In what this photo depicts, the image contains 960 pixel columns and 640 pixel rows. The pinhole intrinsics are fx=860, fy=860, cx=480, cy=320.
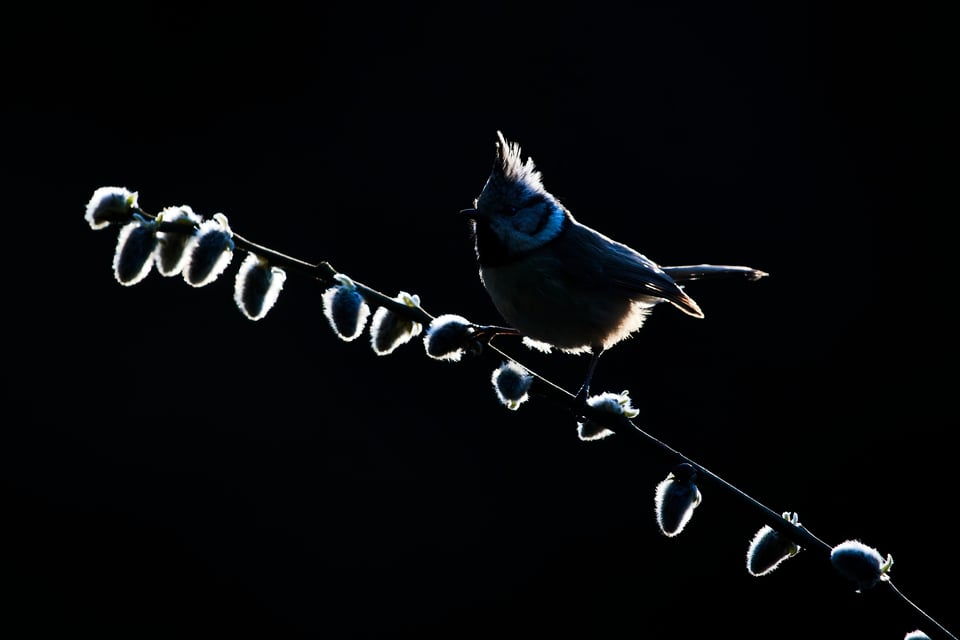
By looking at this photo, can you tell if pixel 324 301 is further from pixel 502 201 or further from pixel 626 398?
pixel 502 201

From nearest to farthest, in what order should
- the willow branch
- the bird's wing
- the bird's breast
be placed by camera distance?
the willow branch
the bird's breast
the bird's wing

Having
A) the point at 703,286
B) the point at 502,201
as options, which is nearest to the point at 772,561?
the point at 502,201

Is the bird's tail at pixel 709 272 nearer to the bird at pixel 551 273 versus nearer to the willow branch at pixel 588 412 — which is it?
the bird at pixel 551 273

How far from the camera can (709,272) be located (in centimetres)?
203

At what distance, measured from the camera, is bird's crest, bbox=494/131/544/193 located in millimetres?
1791

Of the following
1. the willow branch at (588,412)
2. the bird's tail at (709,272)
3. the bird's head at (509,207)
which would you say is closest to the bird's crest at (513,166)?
the bird's head at (509,207)

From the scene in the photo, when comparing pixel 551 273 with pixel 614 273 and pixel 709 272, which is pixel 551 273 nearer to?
pixel 614 273

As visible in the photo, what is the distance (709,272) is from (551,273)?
1.50 ft

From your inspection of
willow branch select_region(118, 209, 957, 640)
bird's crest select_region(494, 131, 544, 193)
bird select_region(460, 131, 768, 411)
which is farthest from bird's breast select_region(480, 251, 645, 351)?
willow branch select_region(118, 209, 957, 640)

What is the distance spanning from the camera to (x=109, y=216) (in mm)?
963

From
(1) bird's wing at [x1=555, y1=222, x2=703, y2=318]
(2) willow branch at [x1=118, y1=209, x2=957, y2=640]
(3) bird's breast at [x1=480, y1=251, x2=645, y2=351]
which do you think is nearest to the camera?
(2) willow branch at [x1=118, y1=209, x2=957, y2=640]

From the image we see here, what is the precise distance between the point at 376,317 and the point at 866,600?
621 mm

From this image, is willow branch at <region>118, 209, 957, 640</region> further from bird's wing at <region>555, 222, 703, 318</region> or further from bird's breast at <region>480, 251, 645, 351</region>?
bird's wing at <region>555, 222, 703, 318</region>

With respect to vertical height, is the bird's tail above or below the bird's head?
above
